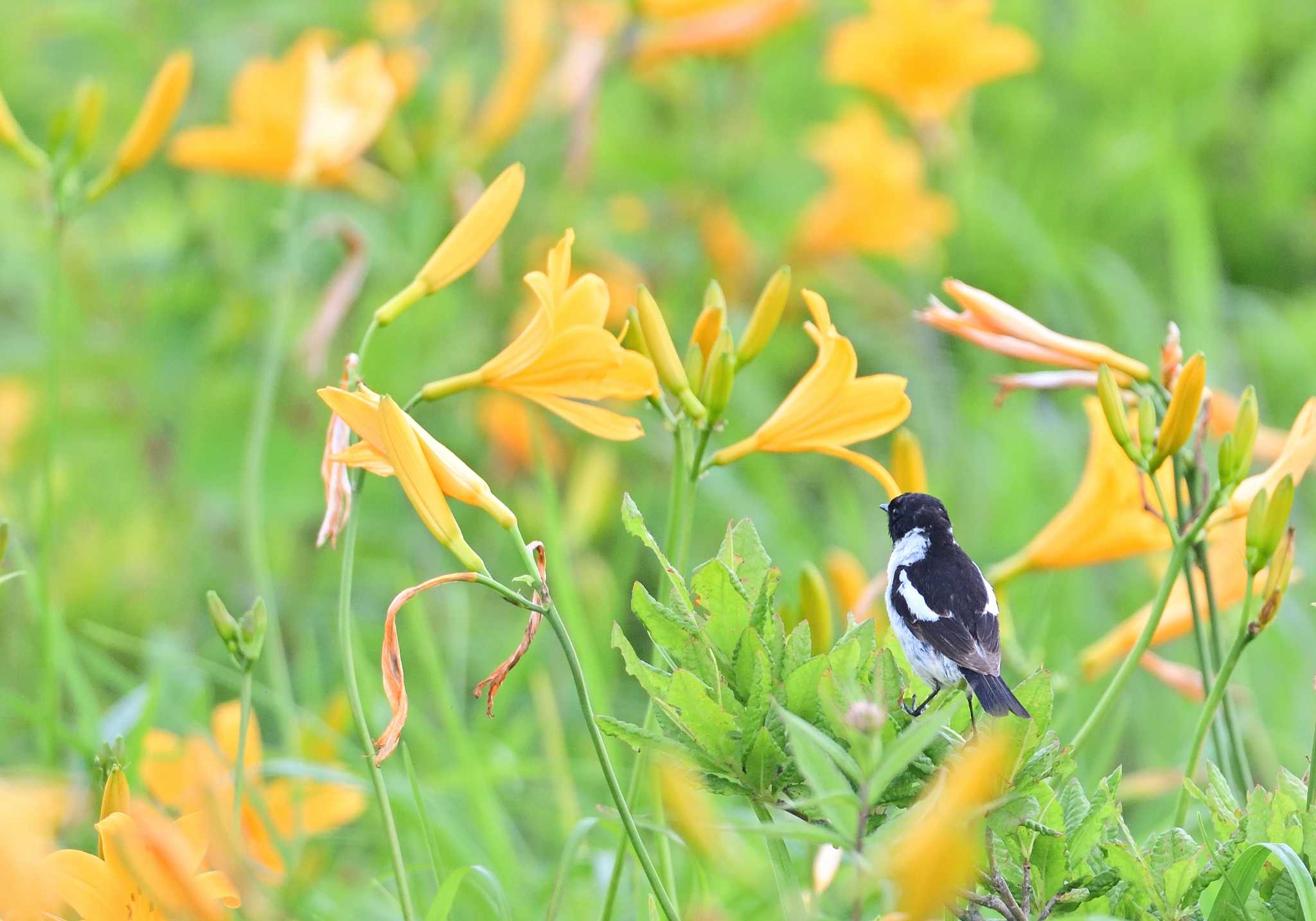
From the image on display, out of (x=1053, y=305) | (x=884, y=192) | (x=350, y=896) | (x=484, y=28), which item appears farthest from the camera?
(x=484, y=28)

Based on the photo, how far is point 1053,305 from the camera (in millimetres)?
2262

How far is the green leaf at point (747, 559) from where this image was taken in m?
0.63

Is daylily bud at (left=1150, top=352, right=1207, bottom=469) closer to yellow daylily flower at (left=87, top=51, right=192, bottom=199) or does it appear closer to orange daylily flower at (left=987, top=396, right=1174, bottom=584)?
orange daylily flower at (left=987, top=396, right=1174, bottom=584)

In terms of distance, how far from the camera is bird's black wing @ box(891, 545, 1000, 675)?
59 centimetres

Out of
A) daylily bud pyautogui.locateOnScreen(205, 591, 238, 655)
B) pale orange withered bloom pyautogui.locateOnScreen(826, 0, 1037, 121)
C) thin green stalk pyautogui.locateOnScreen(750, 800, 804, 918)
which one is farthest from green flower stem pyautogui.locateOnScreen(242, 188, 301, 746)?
pale orange withered bloom pyautogui.locateOnScreen(826, 0, 1037, 121)

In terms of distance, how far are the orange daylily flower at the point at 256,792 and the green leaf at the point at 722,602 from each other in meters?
0.32

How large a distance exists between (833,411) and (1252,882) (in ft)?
0.90

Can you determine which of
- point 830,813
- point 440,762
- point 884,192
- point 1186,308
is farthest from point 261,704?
point 1186,308

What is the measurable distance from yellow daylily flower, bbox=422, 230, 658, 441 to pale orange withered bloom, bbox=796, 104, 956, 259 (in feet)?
5.81

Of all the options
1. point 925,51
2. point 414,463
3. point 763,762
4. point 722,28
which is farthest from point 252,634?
point 925,51

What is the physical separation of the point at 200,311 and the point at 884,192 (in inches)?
44.7

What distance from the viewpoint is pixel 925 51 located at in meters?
2.29

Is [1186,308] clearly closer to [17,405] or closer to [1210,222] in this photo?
[1210,222]

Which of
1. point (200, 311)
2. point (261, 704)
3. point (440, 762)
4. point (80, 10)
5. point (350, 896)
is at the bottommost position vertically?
point (261, 704)
